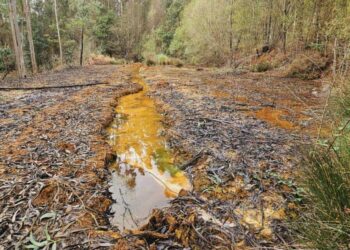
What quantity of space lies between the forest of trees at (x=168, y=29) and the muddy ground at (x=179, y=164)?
2.69 m

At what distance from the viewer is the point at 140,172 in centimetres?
380

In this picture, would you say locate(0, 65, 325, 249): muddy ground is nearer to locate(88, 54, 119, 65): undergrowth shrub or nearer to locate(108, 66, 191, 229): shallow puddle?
locate(108, 66, 191, 229): shallow puddle

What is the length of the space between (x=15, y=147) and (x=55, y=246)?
2.43m

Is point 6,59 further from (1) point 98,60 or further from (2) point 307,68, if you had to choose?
(2) point 307,68

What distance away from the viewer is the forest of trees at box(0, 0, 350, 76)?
1245 cm

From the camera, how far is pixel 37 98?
24.5 ft

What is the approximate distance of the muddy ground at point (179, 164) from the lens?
2.24 metres

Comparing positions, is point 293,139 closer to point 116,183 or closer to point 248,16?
point 116,183

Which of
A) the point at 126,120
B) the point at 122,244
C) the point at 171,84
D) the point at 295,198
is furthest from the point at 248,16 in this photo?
the point at 122,244

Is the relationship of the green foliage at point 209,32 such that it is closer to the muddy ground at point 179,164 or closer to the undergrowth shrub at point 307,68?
the undergrowth shrub at point 307,68

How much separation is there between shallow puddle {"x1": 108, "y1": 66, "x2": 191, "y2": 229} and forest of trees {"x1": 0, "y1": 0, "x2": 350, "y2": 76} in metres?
3.92

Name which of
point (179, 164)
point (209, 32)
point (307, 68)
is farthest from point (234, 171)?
point (209, 32)

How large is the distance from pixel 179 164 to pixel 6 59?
61.3 feet

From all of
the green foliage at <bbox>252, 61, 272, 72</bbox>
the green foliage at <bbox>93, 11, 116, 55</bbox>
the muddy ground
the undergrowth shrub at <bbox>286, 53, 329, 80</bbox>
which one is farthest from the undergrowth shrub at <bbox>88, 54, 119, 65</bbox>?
the muddy ground
